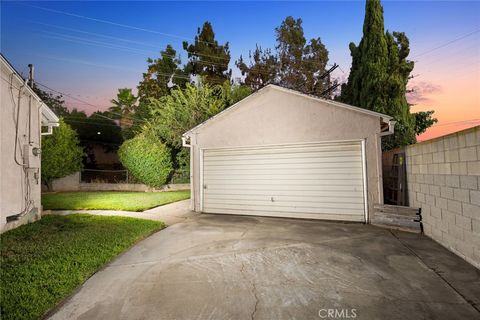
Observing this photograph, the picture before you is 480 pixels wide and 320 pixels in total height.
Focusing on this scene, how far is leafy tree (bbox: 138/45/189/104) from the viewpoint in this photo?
2362 cm

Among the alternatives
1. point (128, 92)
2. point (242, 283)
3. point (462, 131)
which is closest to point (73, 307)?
point (242, 283)

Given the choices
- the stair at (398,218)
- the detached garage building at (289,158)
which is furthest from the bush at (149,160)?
the stair at (398,218)

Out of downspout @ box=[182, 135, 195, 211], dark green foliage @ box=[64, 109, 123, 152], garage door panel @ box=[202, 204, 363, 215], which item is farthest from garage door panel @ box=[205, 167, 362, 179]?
dark green foliage @ box=[64, 109, 123, 152]

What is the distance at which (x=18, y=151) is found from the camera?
6.41 metres

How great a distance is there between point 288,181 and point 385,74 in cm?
1002

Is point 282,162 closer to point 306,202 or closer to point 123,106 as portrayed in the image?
point 306,202

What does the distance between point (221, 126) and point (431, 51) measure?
12471 mm

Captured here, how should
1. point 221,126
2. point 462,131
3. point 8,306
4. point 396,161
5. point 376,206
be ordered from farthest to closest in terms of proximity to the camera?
1. point 221,126
2. point 396,161
3. point 376,206
4. point 462,131
5. point 8,306

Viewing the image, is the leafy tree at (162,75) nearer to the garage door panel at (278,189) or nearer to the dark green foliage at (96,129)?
the dark green foliage at (96,129)

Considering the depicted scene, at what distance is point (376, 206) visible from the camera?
6453 millimetres

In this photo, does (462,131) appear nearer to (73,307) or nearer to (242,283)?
(242,283)

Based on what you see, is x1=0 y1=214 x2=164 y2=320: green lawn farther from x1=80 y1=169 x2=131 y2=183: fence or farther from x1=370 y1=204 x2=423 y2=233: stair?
x1=80 y1=169 x2=131 y2=183: fence

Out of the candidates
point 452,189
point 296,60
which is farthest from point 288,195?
point 296,60
